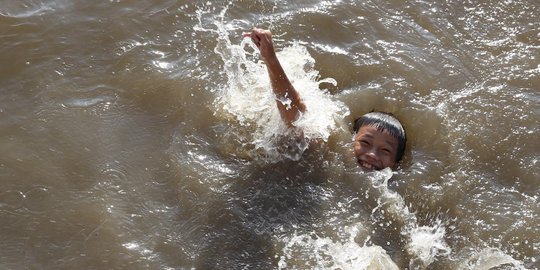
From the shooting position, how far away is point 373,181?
14.9 ft

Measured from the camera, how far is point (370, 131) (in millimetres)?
4867

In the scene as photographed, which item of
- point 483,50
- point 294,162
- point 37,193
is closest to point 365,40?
point 483,50

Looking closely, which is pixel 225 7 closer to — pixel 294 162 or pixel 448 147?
pixel 294 162

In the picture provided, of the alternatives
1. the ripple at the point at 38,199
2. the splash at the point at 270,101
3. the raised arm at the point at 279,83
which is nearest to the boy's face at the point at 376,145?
the splash at the point at 270,101

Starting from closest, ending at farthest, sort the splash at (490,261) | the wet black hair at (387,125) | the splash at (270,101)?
the splash at (490,261), the splash at (270,101), the wet black hair at (387,125)

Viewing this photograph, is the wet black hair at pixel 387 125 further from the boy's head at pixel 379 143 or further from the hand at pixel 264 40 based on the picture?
the hand at pixel 264 40

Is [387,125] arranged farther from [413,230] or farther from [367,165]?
[413,230]

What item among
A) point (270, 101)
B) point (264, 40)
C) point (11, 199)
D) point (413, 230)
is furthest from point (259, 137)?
point (11, 199)

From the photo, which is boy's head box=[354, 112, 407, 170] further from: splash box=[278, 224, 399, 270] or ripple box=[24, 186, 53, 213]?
ripple box=[24, 186, 53, 213]

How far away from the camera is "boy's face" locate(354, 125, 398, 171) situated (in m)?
4.81

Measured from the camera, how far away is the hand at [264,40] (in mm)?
4320

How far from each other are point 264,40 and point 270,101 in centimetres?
60

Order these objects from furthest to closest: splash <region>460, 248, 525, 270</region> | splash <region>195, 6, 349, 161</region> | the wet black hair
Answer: the wet black hair, splash <region>195, 6, 349, 161</region>, splash <region>460, 248, 525, 270</region>

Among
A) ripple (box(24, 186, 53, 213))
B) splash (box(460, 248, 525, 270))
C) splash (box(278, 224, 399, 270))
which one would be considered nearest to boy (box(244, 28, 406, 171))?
splash (box(278, 224, 399, 270))
